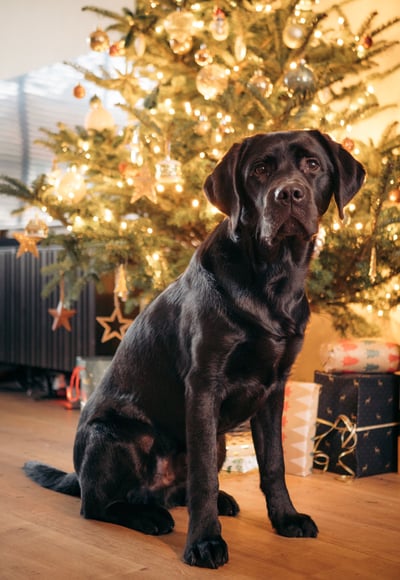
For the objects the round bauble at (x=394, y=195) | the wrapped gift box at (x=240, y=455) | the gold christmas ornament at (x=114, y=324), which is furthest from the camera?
the gold christmas ornament at (x=114, y=324)

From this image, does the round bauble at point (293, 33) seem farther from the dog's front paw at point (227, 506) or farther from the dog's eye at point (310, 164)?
the dog's front paw at point (227, 506)

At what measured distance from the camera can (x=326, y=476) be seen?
285 cm

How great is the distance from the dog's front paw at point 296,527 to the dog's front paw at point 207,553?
0.88ft

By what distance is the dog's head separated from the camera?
6.10ft

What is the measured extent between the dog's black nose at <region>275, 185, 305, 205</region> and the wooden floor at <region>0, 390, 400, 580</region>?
2.73 ft

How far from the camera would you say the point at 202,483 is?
73.9 inches

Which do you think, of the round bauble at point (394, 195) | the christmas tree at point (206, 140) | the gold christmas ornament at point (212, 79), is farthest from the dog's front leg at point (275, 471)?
the gold christmas ornament at point (212, 79)

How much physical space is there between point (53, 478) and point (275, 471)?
2.70 feet

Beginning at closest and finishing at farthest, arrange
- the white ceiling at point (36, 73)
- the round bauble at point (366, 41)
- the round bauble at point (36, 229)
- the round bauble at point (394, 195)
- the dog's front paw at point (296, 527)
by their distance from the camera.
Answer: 1. the dog's front paw at point (296, 527)
2. the round bauble at point (394, 195)
3. the round bauble at point (366, 41)
4. the round bauble at point (36, 229)
5. the white ceiling at point (36, 73)

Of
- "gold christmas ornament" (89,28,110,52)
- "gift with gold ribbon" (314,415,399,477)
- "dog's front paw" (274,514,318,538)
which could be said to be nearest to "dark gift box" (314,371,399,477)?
"gift with gold ribbon" (314,415,399,477)

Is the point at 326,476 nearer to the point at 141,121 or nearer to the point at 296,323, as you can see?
A: the point at 296,323

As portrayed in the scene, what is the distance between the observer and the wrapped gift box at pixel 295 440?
2.85 m

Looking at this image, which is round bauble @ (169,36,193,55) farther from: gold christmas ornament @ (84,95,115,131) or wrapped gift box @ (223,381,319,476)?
wrapped gift box @ (223,381,319,476)

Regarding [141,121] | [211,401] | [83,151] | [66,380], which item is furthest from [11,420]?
[211,401]
